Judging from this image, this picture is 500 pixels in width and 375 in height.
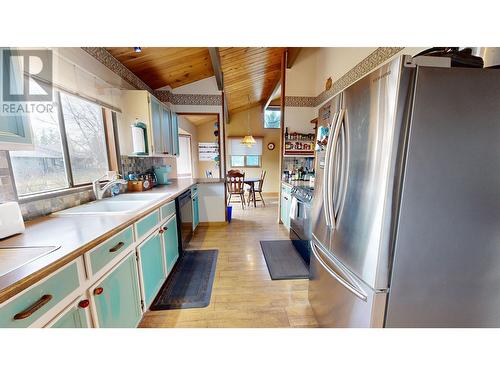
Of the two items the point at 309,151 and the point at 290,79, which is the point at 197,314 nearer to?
the point at 309,151

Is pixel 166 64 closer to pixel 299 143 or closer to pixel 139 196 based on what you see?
pixel 139 196

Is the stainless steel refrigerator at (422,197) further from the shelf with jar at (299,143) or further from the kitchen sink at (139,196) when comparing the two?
the shelf with jar at (299,143)

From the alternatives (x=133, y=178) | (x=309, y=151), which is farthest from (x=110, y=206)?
(x=309, y=151)

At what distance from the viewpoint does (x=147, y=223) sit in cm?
148

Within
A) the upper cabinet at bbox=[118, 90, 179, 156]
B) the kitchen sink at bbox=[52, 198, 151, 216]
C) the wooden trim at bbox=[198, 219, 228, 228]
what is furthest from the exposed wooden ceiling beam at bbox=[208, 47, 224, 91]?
the wooden trim at bbox=[198, 219, 228, 228]

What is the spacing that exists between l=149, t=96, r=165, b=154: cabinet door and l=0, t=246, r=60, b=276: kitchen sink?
6.03 feet

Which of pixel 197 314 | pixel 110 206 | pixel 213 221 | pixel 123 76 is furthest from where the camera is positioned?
pixel 213 221

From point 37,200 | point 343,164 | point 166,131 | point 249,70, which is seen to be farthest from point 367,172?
point 249,70

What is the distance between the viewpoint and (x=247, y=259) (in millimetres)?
2451

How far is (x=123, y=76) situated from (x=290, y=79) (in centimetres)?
279

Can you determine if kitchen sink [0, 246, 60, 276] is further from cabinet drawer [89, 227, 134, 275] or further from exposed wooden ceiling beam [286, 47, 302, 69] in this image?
exposed wooden ceiling beam [286, 47, 302, 69]

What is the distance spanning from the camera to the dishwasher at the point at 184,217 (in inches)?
91.1

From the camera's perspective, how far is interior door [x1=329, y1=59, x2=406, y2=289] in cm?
82

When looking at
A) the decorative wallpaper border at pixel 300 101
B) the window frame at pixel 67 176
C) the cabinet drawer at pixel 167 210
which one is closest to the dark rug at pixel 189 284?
the cabinet drawer at pixel 167 210
